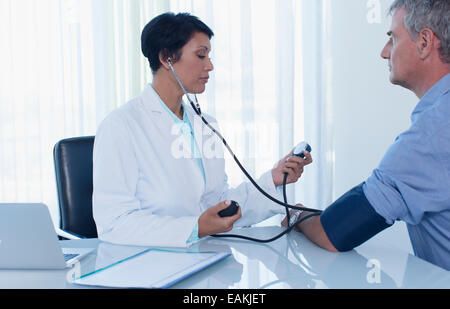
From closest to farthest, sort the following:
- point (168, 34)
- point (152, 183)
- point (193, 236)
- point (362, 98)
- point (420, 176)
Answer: point (420, 176)
point (193, 236)
point (152, 183)
point (168, 34)
point (362, 98)

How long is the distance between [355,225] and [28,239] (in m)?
0.71

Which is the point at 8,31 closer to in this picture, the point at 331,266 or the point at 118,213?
the point at 118,213

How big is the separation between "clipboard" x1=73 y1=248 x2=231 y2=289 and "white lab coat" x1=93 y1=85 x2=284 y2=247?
13cm

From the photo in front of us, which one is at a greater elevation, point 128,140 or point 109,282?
point 128,140

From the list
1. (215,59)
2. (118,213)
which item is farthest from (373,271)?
(215,59)

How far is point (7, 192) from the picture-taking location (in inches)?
107

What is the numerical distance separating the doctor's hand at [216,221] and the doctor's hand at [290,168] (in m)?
0.32

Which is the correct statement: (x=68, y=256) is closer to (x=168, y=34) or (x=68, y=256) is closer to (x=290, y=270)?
(x=290, y=270)

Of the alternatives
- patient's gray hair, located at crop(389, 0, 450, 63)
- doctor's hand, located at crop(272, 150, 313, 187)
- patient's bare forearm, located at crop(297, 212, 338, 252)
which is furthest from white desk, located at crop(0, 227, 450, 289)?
patient's gray hair, located at crop(389, 0, 450, 63)

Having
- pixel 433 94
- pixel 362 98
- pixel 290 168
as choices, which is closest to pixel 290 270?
pixel 290 168

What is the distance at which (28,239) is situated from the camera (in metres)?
0.88

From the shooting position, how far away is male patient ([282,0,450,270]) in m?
1.00

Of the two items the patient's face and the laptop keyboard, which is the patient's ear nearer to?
the patient's face
